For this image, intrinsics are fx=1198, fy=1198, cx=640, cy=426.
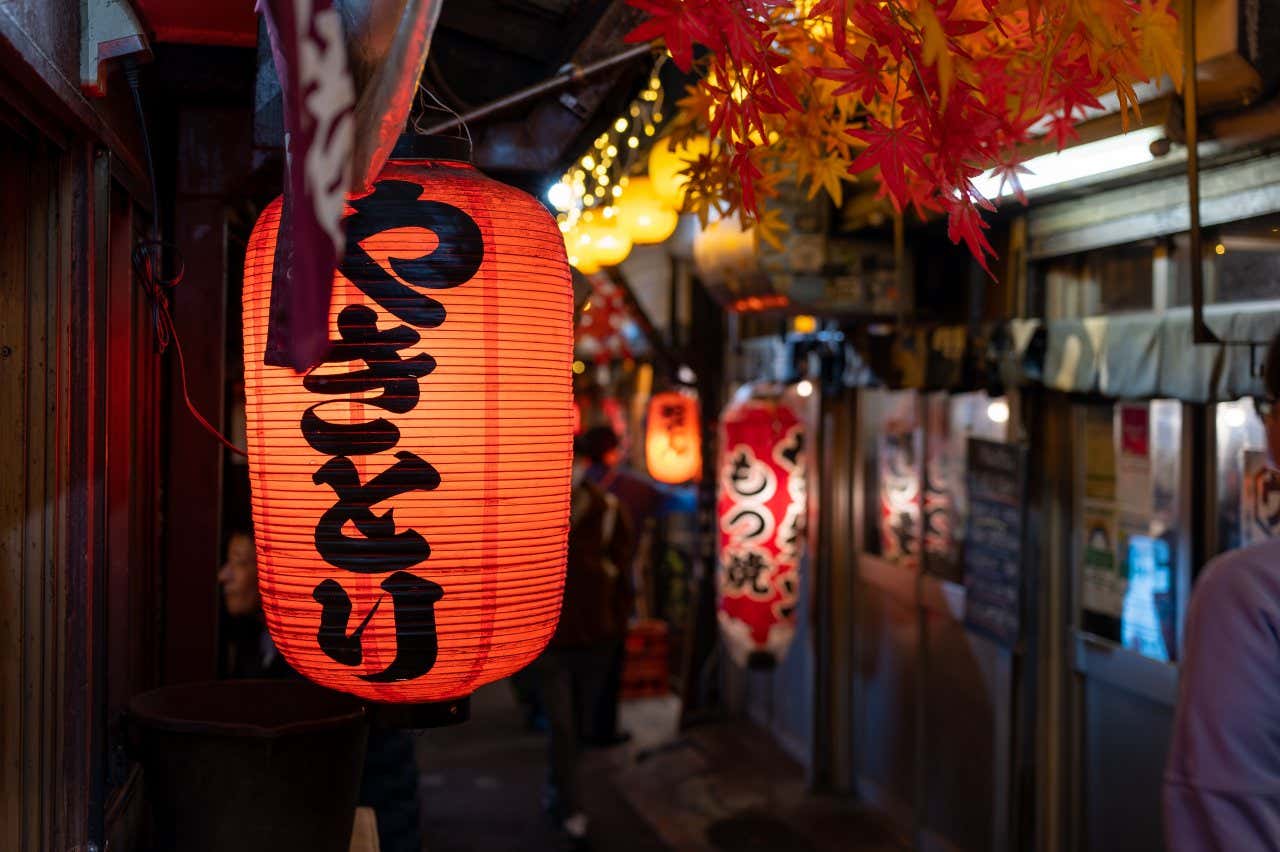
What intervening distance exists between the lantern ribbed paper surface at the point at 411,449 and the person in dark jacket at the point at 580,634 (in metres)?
6.48

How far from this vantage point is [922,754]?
972 cm

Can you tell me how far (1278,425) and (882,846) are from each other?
23.2 feet

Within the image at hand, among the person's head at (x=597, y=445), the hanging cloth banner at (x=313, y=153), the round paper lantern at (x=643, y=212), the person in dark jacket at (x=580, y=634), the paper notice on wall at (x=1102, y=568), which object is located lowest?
the person in dark jacket at (x=580, y=634)

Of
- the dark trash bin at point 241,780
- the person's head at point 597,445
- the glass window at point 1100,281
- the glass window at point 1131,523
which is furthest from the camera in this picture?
the person's head at point 597,445

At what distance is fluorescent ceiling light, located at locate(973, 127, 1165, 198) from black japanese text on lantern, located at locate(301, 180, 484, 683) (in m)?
3.71

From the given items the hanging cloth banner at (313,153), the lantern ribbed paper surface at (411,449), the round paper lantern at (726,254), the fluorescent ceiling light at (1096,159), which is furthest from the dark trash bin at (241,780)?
the round paper lantern at (726,254)

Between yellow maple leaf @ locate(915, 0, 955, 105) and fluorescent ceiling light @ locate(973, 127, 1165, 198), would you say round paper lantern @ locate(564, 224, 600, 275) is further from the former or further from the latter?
yellow maple leaf @ locate(915, 0, 955, 105)

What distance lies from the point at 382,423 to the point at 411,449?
0.10 metres

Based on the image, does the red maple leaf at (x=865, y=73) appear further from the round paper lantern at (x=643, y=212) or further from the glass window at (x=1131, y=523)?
the round paper lantern at (x=643, y=212)

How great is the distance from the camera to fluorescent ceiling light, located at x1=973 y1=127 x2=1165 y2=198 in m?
6.12

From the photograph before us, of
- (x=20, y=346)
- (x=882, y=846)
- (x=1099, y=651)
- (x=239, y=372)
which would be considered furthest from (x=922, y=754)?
(x=20, y=346)

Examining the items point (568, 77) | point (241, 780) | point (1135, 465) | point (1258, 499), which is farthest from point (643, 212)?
point (241, 780)

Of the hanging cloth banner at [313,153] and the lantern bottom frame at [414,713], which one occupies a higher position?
the hanging cloth banner at [313,153]

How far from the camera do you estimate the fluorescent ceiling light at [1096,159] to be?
612cm
